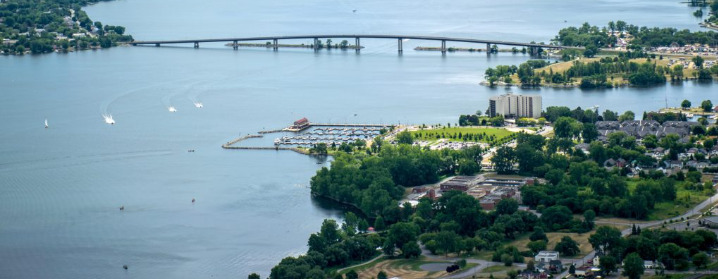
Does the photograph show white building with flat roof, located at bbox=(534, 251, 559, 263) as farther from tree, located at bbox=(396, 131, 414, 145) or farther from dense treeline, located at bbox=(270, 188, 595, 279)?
tree, located at bbox=(396, 131, 414, 145)

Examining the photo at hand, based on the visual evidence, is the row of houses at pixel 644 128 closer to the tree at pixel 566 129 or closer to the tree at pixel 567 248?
the tree at pixel 566 129

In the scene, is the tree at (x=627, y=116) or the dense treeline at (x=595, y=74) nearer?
the tree at (x=627, y=116)

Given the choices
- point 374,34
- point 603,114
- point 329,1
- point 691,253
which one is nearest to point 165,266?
point 691,253

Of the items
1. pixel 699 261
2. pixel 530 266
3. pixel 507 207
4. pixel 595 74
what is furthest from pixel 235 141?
pixel 699 261

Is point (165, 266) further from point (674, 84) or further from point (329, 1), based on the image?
point (329, 1)

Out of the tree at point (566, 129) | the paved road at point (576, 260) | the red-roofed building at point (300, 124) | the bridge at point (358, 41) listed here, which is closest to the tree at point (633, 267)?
the paved road at point (576, 260)

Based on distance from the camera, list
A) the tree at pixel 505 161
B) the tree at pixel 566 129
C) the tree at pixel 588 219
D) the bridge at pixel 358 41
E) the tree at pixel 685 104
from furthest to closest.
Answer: the bridge at pixel 358 41 < the tree at pixel 685 104 < the tree at pixel 566 129 < the tree at pixel 505 161 < the tree at pixel 588 219

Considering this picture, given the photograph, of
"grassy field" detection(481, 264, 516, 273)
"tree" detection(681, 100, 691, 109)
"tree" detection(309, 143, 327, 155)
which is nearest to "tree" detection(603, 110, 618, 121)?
"tree" detection(681, 100, 691, 109)
